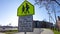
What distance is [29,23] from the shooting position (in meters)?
6.17

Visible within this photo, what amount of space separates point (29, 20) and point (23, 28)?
388mm

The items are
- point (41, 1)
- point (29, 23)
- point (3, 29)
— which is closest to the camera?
point (29, 23)

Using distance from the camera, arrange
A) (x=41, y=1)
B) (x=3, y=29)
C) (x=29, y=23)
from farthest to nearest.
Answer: (x=3, y=29) < (x=41, y=1) < (x=29, y=23)

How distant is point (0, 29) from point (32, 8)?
2550 centimetres

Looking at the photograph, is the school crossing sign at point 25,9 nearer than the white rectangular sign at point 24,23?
No

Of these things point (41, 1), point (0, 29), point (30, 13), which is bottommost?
point (0, 29)

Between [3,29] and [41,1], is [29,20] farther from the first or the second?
[3,29]

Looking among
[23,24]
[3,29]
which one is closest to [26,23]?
[23,24]

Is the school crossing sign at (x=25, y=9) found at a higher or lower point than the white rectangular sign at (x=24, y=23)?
higher

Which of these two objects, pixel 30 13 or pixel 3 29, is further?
pixel 3 29

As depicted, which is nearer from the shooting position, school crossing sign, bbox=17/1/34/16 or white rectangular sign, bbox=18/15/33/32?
white rectangular sign, bbox=18/15/33/32

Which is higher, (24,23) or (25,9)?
(25,9)

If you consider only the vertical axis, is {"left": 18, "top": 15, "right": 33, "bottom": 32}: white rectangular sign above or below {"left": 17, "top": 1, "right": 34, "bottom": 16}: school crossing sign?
below

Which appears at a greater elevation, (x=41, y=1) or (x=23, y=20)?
(x=41, y=1)
